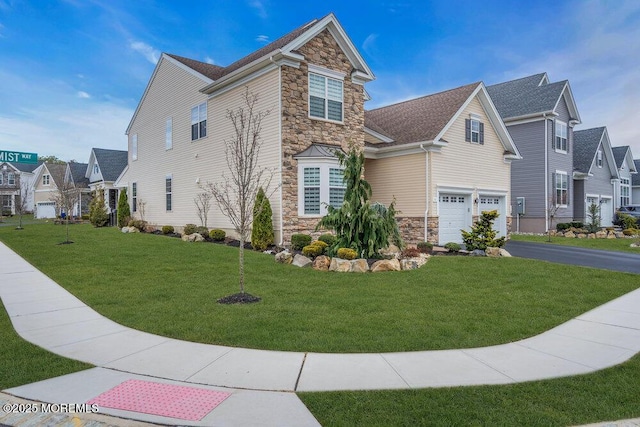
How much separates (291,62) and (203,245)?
7930 mm

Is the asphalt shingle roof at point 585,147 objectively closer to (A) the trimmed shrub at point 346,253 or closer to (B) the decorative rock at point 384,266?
(B) the decorative rock at point 384,266

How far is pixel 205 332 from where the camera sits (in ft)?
18.8

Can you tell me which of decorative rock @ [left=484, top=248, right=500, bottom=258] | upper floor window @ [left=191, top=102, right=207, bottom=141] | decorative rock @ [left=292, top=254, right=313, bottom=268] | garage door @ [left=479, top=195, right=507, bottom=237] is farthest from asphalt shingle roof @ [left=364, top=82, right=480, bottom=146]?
decorative rock @ [left=292, top=254, right=313, bottom=268]

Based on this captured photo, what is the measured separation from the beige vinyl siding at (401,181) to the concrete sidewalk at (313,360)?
11.3 meters

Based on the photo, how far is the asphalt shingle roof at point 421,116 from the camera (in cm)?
1788

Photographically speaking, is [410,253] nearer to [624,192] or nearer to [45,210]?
[624,192]

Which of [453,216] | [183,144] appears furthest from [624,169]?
[183,144]

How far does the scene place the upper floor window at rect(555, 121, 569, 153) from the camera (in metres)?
25.8

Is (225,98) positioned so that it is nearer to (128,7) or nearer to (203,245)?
(128,7)

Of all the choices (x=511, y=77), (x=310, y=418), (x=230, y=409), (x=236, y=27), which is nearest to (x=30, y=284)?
(x=230, y=409)

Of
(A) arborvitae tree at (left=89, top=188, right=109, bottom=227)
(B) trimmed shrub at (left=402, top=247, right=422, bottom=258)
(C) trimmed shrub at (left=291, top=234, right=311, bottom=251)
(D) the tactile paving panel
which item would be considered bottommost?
(D) the tactile paving panel

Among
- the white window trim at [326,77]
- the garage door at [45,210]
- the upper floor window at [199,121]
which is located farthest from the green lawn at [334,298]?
the garage door at [45,210]

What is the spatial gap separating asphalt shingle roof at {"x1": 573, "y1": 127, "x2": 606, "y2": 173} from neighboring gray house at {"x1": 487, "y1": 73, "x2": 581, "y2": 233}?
9.76 ft

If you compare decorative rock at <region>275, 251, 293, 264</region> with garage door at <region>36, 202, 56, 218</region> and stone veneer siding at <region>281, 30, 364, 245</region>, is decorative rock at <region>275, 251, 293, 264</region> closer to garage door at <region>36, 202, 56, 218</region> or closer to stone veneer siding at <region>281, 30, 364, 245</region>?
stone veneer siding at <region>281, 30, 364, 245</region>
